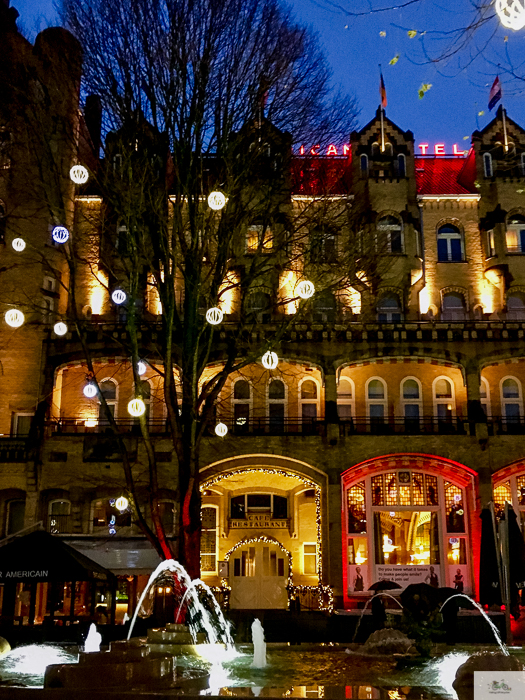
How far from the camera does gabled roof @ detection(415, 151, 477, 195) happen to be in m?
39.4

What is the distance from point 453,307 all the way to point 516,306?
274 centimetres

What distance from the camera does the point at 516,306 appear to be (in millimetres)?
36688

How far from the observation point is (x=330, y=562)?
31.0m

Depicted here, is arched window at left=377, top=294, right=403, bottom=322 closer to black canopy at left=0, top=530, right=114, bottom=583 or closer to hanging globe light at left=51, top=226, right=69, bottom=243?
black canopy at left=0, top=530, right=114, bottom=583

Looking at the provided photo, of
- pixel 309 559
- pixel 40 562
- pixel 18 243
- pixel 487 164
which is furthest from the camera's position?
pixel 487 164

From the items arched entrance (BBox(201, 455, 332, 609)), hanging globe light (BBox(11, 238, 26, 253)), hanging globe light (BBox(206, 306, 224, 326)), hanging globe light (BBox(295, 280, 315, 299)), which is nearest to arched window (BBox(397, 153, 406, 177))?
arched entrance (BBox(201, 455, 332, 609))

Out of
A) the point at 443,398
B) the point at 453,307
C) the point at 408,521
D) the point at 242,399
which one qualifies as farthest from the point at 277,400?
the point at 453,307

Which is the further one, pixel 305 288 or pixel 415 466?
pixel 415 466

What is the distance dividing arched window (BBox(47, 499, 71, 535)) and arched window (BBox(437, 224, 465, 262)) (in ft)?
64.8

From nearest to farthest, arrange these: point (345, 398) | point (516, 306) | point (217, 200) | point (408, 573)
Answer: point (217, 200) < point (408, 573) < point (345, 398) < point (516, 306)

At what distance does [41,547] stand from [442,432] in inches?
652

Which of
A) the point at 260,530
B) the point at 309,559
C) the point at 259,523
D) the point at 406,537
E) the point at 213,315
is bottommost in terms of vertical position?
the point at 309,559

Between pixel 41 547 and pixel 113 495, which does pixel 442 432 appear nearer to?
pixel 113 495

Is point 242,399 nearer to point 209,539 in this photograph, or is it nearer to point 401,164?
point 209,539
